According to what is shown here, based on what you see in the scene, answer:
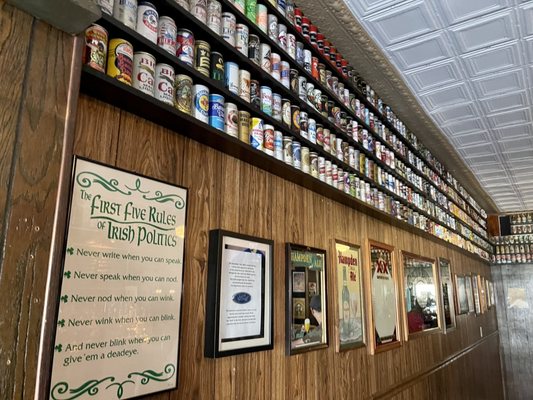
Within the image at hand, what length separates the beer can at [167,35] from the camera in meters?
1.26

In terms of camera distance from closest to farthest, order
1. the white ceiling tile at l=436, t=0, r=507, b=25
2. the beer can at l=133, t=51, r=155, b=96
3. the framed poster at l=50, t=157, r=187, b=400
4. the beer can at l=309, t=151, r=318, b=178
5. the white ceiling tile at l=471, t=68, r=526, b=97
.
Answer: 1. the framed poster at l=50, t=157, r=187, b=400
2. the beer can at l=133, t=51, r=155, b=96
3. the beer can at l=309, t=151, r=318, b=178
4. the white ceiling tile at l=436, t=0, r=507, b=25
5. the white ceiling tile at l=471, t=68, r=526, b=97

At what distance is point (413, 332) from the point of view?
311 centimetres

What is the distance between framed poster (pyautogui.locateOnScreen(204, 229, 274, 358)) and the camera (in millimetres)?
1335

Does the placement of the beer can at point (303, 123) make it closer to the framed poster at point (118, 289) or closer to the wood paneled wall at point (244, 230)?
the wood paneled wall at point (244, 230)

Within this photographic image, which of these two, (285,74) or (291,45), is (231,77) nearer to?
(285,74)

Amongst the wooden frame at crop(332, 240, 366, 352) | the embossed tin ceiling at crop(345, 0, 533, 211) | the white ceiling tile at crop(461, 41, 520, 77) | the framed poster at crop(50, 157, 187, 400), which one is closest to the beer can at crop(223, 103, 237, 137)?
the framed poster at crop(50, 157, 187, 400)

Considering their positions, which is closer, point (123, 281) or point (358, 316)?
point (123, 281)

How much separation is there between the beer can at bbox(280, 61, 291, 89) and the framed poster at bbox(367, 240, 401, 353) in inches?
49.8

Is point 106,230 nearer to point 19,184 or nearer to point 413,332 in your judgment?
point 19,184

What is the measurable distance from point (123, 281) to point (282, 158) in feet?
3.05

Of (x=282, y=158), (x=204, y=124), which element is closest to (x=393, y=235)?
(x=282, y=158)

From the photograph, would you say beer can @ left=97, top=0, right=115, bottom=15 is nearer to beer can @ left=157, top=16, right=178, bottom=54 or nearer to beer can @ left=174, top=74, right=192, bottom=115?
beer can @ left=157, top=16, right=178, bottom=54

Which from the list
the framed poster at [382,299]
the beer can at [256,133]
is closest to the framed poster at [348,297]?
the framed poster at [382,299]

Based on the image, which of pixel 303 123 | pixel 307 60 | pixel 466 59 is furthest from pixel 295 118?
pixel 466 59
